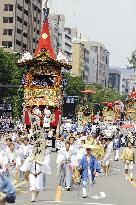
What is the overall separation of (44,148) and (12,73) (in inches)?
2137

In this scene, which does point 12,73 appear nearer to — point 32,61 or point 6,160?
point 32,61

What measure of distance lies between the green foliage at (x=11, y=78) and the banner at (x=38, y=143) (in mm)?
49663

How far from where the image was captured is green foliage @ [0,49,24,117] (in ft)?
229

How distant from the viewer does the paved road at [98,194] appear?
52.6 ft

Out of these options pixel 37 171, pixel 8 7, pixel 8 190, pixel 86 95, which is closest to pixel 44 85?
pixel 37 171

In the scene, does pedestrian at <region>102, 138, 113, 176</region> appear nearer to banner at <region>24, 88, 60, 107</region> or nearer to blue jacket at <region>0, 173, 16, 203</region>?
banner at <region>24, 88, 60, 107</region>

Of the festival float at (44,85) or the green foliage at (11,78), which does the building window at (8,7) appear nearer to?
the green foliage at (11,78)

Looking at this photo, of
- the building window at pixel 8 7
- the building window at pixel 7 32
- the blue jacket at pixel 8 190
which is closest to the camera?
the blue jacket at pixel 8 190

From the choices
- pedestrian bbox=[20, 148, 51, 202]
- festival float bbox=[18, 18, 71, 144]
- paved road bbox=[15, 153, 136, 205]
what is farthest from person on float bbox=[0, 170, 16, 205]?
festival float bbox=[18, 18, 71, 144]

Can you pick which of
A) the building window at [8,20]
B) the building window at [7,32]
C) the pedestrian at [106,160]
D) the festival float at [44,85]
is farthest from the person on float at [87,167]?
the building window at [8,20]

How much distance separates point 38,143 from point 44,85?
77.9 ft

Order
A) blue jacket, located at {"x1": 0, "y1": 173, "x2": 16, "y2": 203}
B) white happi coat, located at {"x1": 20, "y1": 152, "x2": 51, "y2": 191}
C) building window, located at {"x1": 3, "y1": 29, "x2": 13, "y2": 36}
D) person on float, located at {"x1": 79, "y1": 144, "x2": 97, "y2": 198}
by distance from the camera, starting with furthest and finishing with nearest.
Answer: building window, located at {"x1": 3, "y1": 29, "x2": 13, "y2": 36} → person on float, located at {"x1": 79, "y1": 144, "x2": 97, "y2": 198} → white happi coat, located at {"x1": 20, "y1": 152, "x2": 51, "y2": 191} → blue jacket, located at {"x1": 0, "y1": 173, "x2": 16, "y2": 203}

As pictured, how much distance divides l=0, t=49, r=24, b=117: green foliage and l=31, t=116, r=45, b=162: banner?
163 ft

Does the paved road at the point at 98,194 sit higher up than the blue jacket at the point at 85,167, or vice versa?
the blue jacket at the point at 85,167
